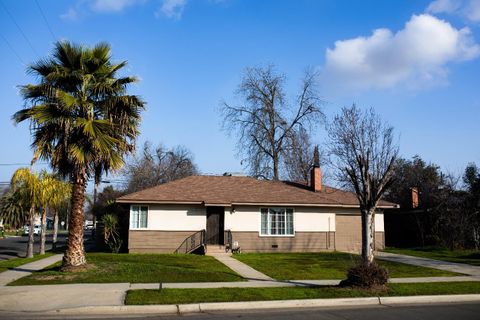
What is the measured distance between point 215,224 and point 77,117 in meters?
12.3

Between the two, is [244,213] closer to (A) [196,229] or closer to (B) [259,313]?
(A) [196,229]

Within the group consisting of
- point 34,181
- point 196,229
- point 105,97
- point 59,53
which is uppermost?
point 59,53

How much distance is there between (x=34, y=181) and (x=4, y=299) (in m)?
13.2

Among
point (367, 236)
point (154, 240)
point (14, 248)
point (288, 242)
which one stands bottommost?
point (14, 248)

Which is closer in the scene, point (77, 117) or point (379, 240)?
point (77, 117)

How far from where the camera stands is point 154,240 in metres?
25.9

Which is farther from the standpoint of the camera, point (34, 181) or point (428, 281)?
point (34, 181)

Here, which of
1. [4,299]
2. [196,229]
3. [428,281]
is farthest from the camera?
[196,229]

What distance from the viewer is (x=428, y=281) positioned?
1526cm

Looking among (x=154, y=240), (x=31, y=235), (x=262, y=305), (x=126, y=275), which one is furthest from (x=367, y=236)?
(x=31, y=235)

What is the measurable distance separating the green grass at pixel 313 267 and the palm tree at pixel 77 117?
6928 mm

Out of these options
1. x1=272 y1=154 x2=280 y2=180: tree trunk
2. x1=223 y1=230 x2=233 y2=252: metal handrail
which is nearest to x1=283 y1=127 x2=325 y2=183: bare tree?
x1=272 y1=154 x2=280 y2=180: tree trunk

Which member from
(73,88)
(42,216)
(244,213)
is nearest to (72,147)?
(73,88)

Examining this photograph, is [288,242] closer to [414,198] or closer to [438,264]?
[438,264]
